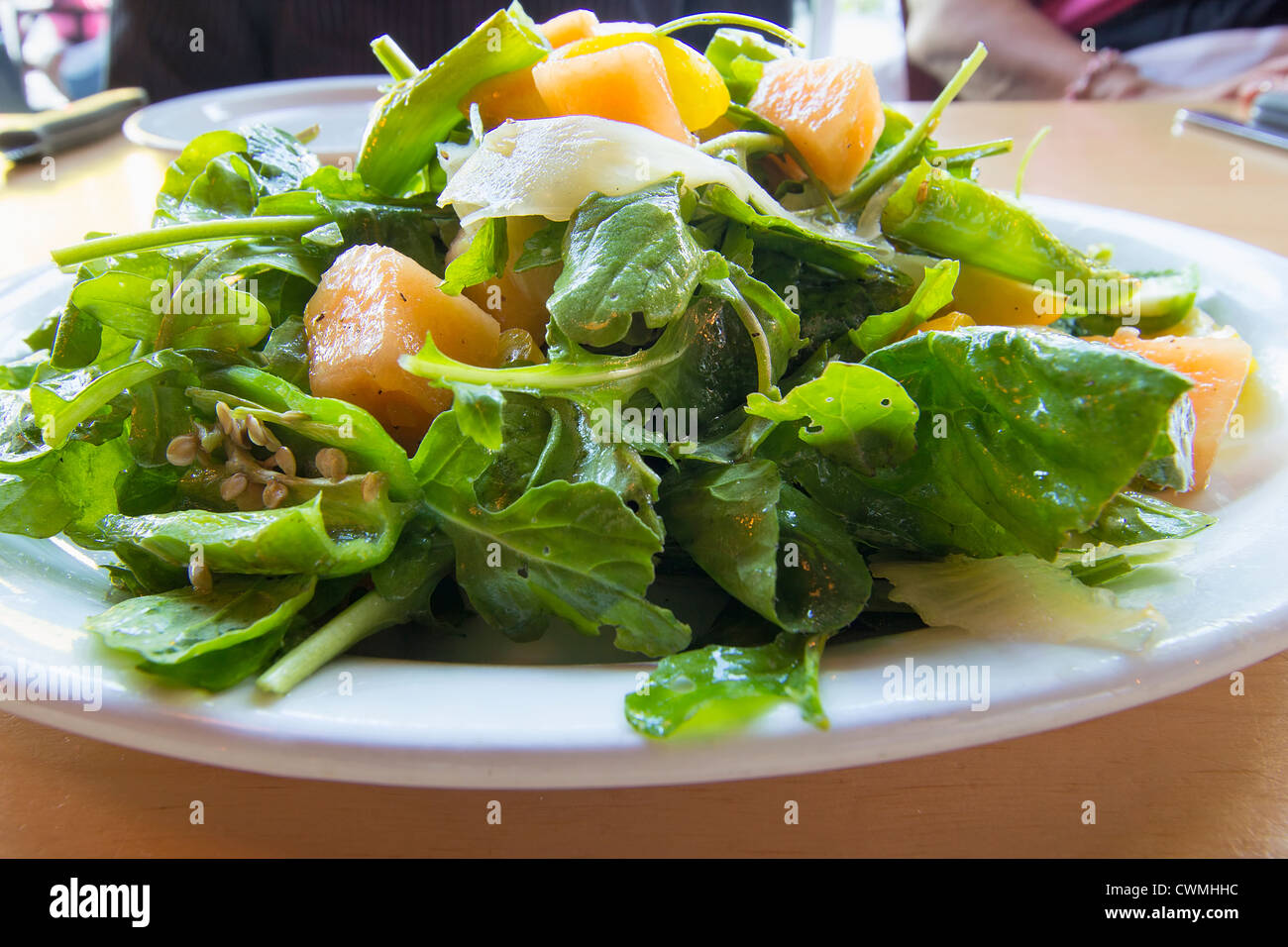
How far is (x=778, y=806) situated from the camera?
87 centimetres

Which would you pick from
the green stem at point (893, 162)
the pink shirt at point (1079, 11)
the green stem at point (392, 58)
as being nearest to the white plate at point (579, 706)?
the green stem at point (893, 162)

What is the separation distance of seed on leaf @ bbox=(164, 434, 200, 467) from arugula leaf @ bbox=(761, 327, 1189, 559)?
0.61 meters

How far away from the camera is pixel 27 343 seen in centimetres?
138

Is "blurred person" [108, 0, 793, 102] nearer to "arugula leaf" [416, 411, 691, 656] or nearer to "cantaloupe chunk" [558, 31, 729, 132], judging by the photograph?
"cantaloupe chunk" [558, 31, 729, 132]

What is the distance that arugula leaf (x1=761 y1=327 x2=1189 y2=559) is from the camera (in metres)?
0.80

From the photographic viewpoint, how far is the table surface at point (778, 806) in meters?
0.83

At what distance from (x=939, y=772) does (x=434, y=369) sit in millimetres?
611

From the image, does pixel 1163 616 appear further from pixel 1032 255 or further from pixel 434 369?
pixel 434 369

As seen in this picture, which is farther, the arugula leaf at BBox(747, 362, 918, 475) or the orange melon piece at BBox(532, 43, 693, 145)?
the orange melon piece at BBox(532, 43, 693, 145)

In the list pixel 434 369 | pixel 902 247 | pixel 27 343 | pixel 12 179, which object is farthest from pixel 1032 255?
pixel 12 179

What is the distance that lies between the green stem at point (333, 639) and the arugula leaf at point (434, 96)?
62 cm

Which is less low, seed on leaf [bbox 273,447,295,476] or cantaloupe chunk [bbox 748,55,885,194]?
cantaloupe chunk [bbox 748,55,885,194]

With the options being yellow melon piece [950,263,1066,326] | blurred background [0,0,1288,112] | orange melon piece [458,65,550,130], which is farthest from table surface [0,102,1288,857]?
blurred background [0,0,1288,112]

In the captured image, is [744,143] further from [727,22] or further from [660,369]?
[660,369]
